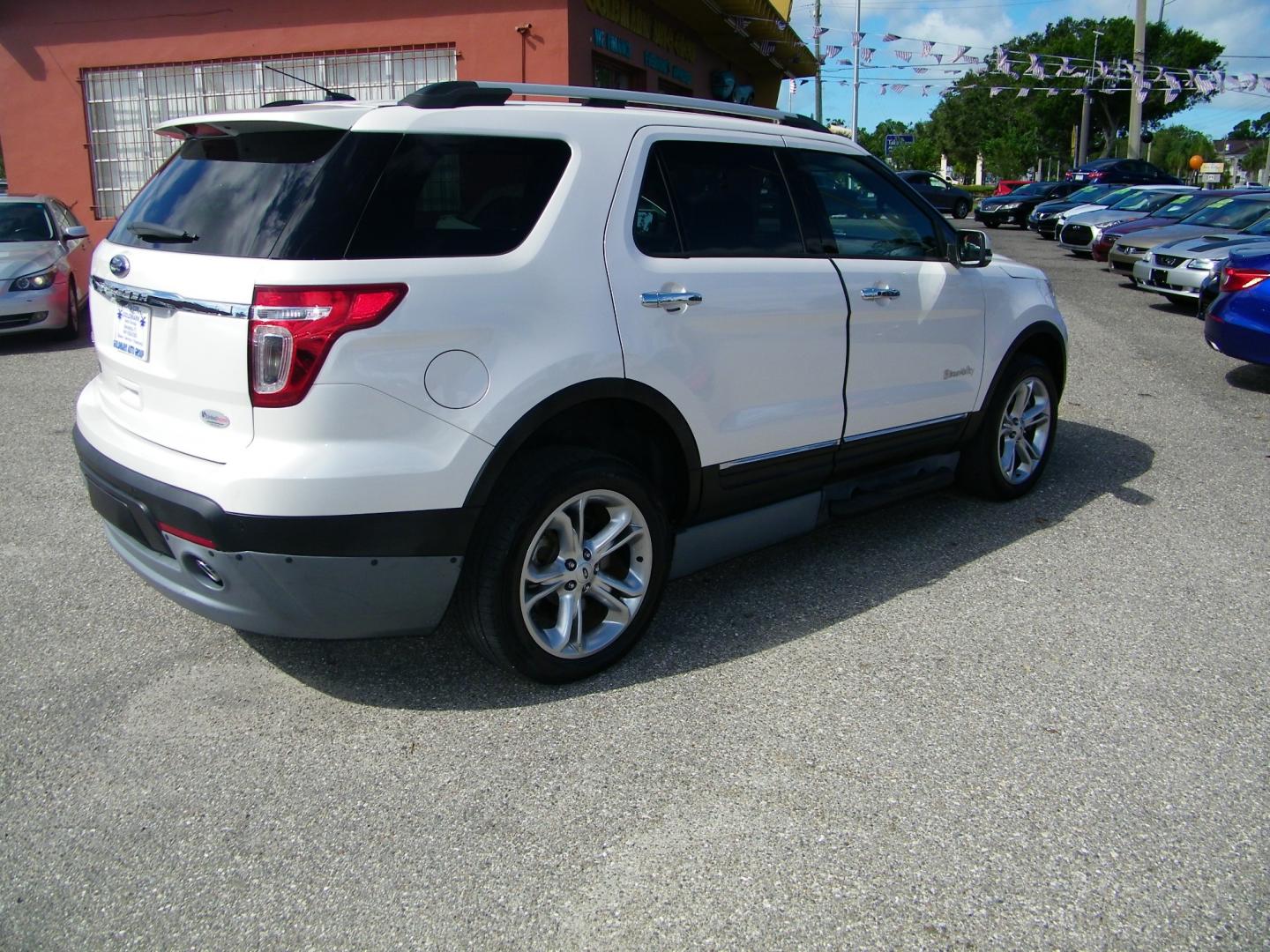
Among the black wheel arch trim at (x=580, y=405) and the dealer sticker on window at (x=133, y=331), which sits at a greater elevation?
the dealer sticker on window at (x=133, y=331)

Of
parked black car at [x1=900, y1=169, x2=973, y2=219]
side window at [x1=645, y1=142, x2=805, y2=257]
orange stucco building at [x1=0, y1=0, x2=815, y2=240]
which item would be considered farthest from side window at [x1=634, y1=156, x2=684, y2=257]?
parked black car at [x1=900, y1=169, x2=973, y2=219]

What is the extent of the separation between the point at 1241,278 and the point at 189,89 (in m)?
13.7

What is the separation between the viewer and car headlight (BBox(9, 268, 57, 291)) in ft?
32.2

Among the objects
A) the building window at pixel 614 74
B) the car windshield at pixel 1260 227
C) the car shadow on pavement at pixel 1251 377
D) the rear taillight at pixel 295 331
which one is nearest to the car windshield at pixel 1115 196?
the car windshield at pixel 1260 227

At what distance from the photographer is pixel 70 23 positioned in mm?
14836

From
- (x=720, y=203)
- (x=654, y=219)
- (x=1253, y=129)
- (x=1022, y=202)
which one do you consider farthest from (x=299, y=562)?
(x=1253, y=129)

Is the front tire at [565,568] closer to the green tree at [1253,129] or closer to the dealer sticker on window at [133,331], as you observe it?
the dealer sticker on window at [133,331]

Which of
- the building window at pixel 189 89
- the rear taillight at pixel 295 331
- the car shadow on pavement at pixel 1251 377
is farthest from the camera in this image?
the building window at pixel 189 89

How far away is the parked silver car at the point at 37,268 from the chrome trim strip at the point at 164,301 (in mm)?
7605

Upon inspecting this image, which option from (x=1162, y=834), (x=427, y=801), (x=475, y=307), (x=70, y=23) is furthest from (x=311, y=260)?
(x=70, y=23)

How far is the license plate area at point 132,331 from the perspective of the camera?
3.14 m

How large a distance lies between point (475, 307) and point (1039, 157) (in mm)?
80488

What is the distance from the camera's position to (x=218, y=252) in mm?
2957

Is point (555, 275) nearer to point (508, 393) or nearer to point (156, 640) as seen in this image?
point (508, 393)
